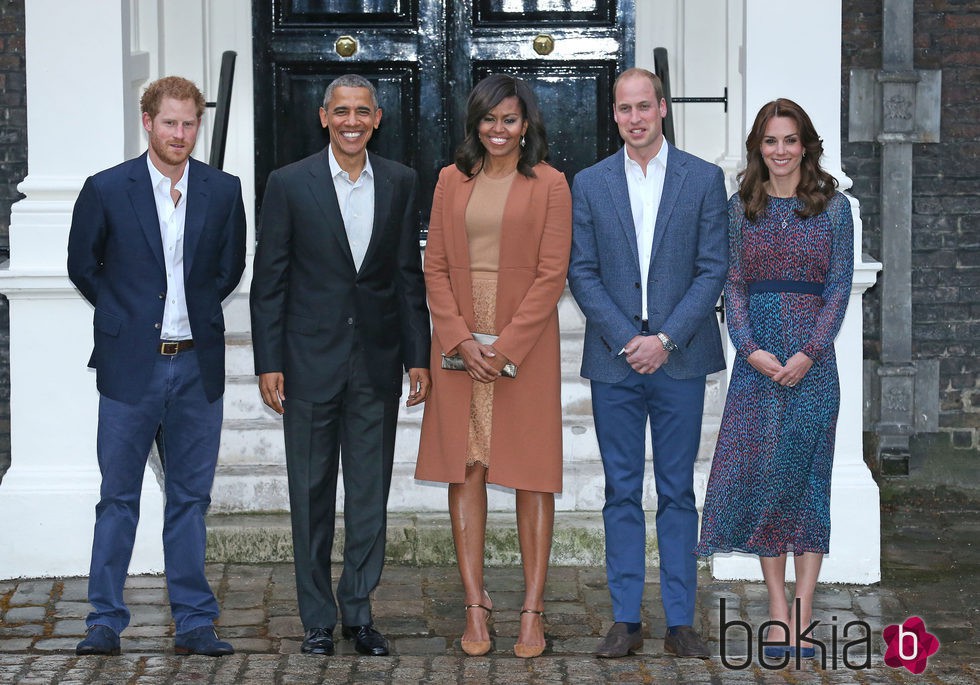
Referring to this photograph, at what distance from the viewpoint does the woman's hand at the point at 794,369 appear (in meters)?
5.13

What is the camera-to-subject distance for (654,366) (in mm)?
5137

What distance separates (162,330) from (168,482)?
21.3 inches

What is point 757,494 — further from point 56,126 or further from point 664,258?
point 56,126

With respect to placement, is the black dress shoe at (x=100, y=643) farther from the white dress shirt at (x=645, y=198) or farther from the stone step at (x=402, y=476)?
the white dress shirt at (x=645, y=198)

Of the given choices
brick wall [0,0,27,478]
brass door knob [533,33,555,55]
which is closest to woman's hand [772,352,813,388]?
brass door knob [533,33,555,55]

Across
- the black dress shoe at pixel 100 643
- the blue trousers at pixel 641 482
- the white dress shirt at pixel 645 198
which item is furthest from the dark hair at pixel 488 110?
the black dress shoe at pixel 100 643

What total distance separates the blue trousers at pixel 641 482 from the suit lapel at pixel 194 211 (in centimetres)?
141

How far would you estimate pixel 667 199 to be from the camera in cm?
520

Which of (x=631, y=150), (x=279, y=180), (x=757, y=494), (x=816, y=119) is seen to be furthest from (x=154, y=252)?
(x=816, y=119)

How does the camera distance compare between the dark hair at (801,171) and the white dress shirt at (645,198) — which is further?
the white dress shirt at (645,198)

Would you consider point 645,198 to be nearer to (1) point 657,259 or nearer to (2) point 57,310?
(1) point 657,259

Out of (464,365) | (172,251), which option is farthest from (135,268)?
(464,365)

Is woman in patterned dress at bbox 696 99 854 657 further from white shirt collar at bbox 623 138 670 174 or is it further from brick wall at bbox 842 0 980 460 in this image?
brick wall at bbox 842 0 980 460

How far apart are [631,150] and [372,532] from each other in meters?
1.54
